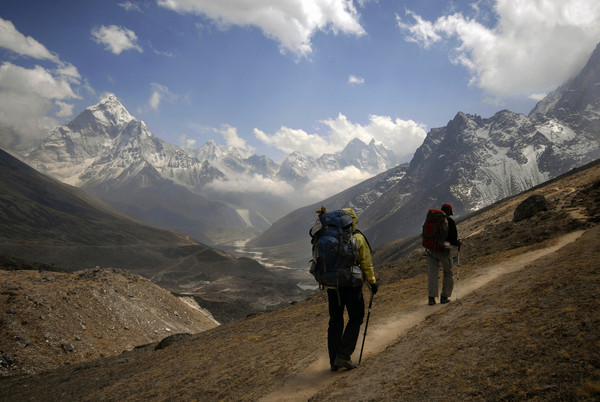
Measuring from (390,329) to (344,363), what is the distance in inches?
109

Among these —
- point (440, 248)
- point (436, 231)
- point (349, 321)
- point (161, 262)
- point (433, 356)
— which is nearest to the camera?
point (433, 356)

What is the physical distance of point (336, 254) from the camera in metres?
7.05

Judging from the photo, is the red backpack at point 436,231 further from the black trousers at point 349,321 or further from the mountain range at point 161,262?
the mountain range at point 161,262

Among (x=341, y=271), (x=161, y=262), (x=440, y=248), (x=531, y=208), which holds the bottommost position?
(x=531, y=208)

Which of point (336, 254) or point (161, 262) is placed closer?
point (336, 254)

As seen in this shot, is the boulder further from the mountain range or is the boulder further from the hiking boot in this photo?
the mountain range

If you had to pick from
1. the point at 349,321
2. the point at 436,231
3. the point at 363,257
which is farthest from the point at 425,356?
the point at 436,231

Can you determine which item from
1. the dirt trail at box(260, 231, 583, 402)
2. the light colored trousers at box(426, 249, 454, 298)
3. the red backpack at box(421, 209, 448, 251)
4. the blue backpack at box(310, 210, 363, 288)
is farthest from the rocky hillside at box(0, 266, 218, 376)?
the red backpack at box(421, 209, 448, 251)

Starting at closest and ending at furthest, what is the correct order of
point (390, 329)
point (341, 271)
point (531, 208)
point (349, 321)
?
point (341, 271), point (349, 321), point (390, 329), point (531, 208)

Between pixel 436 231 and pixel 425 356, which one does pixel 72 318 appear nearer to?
pixel 436 231

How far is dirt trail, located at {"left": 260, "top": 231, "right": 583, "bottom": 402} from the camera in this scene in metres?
6.70

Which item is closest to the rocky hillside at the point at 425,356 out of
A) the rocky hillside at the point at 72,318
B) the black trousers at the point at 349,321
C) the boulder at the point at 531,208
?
the black trousers at the point at 349,321

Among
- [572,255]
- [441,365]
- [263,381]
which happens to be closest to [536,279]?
[572,255]

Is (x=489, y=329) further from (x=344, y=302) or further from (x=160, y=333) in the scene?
A: (x=160, y=333)
